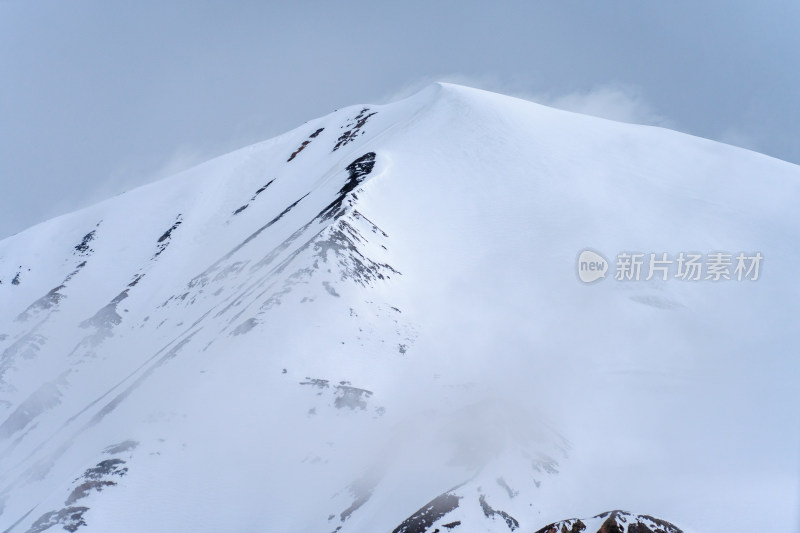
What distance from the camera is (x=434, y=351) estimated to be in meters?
51.5

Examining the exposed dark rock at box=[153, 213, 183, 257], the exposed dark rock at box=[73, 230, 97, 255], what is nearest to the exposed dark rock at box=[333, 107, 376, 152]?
the exposed dark rock at box=[153, 213, 183, 257]

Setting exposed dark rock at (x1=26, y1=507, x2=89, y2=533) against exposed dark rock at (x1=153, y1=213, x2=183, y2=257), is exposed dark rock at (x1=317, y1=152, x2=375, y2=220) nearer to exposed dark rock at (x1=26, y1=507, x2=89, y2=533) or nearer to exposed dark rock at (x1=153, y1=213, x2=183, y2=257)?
exposed dark rock at (x1=153, y1=213, x2=183, y2=257)

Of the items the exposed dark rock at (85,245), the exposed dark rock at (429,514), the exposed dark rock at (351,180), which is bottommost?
the exposed dark rock at (429,514)

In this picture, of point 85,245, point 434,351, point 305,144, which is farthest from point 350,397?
point 85,245

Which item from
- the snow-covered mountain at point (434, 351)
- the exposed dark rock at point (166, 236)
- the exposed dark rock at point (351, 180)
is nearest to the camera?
the snow-covered mountain at point (434, 351)

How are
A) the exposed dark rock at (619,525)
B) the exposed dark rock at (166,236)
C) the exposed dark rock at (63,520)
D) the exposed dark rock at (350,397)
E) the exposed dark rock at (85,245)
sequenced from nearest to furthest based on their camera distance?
the exposed dark rock at (619,525) < the exposed dark rock at (63,520) < the exposed dark rock at (350,397) < the exposed dark rock at (166,236) < the exposed dark rock at (85,245)

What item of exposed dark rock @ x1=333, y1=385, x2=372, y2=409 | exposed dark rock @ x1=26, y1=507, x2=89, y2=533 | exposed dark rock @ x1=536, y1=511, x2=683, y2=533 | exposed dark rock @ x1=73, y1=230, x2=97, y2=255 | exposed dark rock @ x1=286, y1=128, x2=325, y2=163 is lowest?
exposed dark rock @ x1=536, y1=511, x2=683, y2=533

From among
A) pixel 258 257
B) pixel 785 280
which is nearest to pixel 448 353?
pixel 258 257

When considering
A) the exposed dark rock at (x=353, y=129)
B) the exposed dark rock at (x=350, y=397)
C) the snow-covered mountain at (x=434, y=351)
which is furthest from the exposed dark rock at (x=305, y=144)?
the exposed dark rock at (x=350, y=397)

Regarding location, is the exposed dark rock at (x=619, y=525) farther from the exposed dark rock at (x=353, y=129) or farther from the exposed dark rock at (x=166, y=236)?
the exposed dark rock at (x=353, y=129)

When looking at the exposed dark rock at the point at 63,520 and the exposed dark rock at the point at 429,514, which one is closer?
the exposed dark rock at the point at 429,514

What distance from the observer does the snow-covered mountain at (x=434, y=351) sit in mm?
38344

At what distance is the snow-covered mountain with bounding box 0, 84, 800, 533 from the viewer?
38.3 m

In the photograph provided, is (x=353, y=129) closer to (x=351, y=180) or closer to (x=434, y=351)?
(x=351, y=180)
